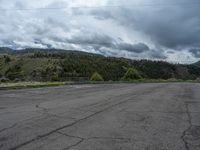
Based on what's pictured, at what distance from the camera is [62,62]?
12781cm

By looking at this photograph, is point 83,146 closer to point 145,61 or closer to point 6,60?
point 6,60

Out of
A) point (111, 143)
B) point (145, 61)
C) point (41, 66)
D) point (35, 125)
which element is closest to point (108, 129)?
point (111, 143)

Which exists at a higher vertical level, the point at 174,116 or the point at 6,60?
the point at 6,60

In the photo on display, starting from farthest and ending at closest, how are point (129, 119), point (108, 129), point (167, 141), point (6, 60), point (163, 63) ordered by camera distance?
point (163, 63)
point (6, 60)
point (129, 119)
point (108, 129)
point (167, 141)

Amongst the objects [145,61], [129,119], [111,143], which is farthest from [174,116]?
[145,61]

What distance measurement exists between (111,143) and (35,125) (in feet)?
9.10

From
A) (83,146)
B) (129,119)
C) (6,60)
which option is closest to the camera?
(83,146)

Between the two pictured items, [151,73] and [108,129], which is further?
[151,73]

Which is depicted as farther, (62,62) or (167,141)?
(62,62)

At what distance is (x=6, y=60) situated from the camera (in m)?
147

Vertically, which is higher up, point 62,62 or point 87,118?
point 62,62

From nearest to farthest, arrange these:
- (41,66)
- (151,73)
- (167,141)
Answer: (167,141)
(41,66)
(151,73)

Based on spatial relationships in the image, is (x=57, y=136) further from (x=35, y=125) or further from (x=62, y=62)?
(x=62, y=62)

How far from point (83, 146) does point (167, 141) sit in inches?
75.0
